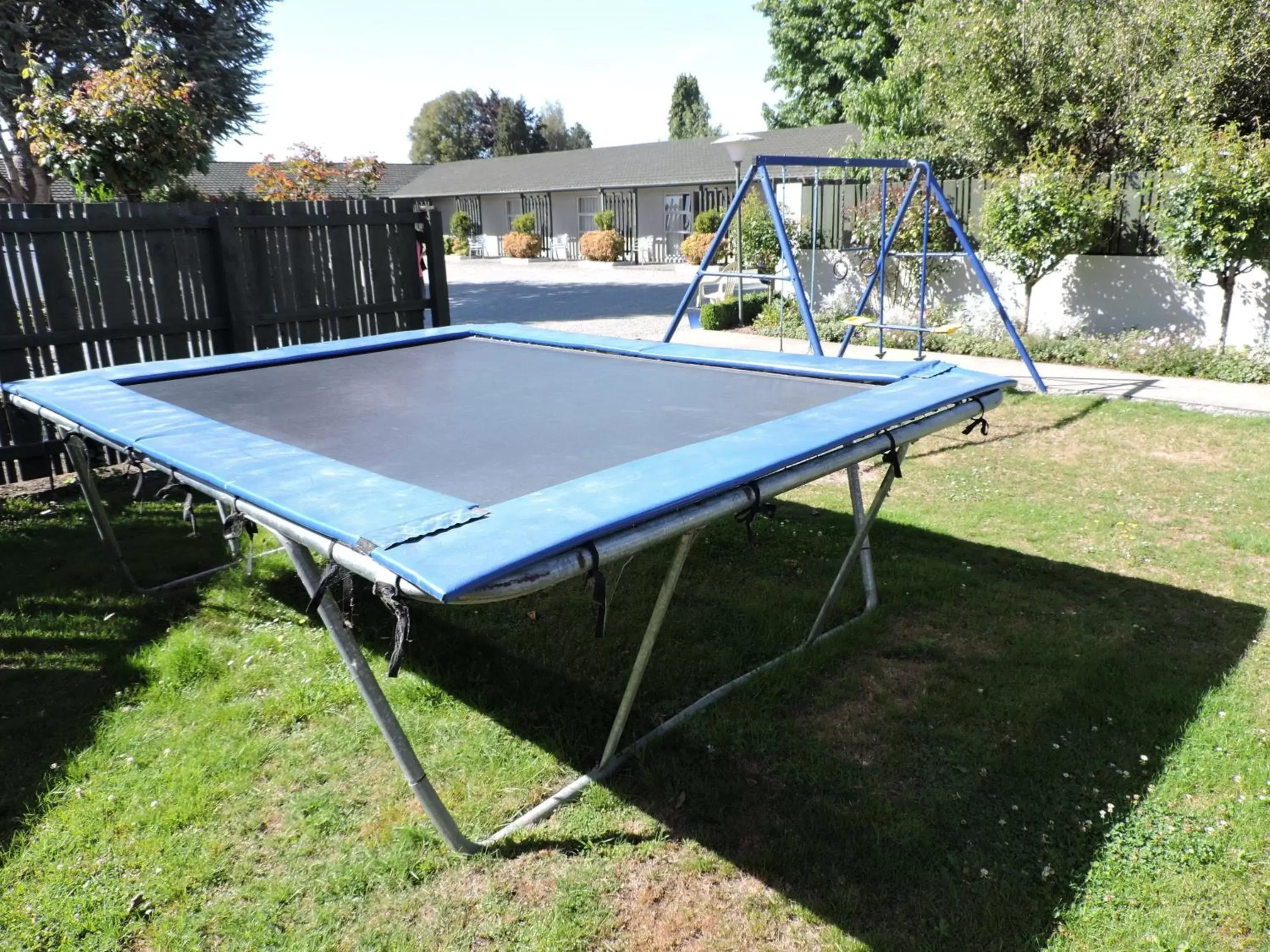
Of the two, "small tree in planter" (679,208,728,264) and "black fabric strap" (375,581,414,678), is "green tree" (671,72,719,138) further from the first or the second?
"black fabric strap" (375,581,414,678)

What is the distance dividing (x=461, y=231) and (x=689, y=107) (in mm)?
27100

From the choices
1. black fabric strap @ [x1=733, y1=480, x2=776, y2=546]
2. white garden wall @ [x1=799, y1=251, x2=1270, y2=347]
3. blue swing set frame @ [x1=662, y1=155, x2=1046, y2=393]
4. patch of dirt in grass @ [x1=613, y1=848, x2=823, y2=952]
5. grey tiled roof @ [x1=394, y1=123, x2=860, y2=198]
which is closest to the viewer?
patch of dirt in grass @ [x1=613, y1=848, x2=823, y2=952]

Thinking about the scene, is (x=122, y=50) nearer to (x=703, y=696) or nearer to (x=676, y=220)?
(x=676, y=220)

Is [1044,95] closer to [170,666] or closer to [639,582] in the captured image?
[639,582]

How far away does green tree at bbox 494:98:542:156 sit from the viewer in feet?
170

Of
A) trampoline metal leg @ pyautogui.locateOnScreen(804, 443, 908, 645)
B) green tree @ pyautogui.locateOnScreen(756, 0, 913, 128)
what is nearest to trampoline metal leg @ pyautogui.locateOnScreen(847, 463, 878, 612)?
trampoline metal leg @ pyautogui.locateOnScreen(804, 443, 908, 645)

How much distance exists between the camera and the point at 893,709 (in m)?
2.77

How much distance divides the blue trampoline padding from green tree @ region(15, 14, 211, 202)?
485cm

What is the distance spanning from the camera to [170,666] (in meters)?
3.02

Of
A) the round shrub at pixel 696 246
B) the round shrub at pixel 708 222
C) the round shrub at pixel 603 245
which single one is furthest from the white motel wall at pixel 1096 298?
the round shrub at pixel 603 245

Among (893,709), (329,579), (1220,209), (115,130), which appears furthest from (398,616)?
(1220,209)

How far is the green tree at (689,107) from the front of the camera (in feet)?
162

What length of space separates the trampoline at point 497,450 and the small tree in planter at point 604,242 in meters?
19.2

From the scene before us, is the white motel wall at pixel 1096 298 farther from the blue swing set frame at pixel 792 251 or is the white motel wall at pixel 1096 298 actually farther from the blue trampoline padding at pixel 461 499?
the blue trampoline padding at pixel 461 499
